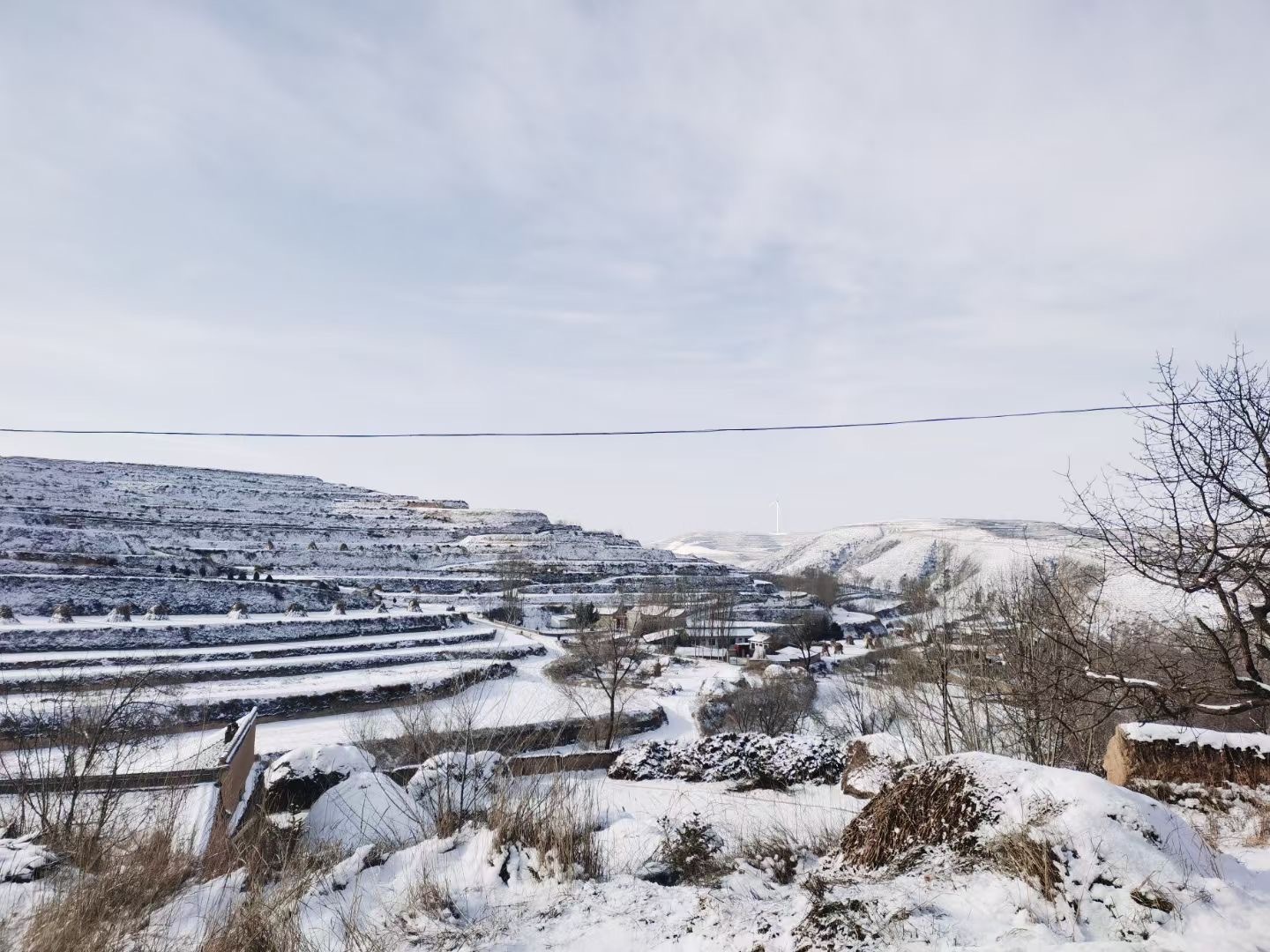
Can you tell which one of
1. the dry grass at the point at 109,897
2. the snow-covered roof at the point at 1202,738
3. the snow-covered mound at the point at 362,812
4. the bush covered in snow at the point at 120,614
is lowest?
the bush covered in snow at the point at 120,614

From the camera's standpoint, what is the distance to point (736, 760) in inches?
597

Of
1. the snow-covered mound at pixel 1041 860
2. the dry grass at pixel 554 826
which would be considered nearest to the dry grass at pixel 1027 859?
the snow-covered mound at pixel 1041 860

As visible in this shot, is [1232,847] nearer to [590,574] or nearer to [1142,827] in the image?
[1142,827]

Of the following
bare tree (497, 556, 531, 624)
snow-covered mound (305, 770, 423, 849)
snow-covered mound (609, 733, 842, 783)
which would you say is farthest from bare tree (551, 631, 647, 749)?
snow-covered mound (305, 770, 423, 849)

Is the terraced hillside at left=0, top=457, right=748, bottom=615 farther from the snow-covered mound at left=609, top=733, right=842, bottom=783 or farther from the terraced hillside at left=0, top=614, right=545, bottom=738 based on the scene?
the snow-covered mound at left=609, top=733, right=842, bottom=783

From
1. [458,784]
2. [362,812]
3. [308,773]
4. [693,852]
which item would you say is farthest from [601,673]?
[693,852]

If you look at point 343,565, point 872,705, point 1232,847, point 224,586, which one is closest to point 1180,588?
point 1232,847

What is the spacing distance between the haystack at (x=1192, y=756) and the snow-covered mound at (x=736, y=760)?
20.9 feet

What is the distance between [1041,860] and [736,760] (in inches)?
490

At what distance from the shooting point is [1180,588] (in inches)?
238

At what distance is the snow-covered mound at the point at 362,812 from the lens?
7570mm

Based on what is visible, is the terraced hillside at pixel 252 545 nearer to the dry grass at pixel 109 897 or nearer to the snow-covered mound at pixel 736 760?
the snow-covered mound at pixel 736 760

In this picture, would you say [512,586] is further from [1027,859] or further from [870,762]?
[1027,859]

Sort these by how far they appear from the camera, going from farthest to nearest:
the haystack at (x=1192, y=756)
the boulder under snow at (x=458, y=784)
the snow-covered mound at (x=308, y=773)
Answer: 1. the snow-covered mound at (x=308, y=773)
2. the haystack at (x=1192, y=756)
3. the boulder under snow at (x=458, y=784)
